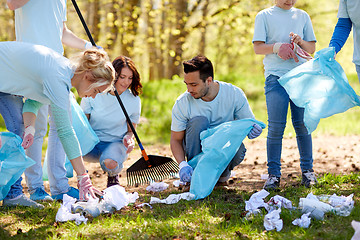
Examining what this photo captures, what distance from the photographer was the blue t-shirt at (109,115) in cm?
382

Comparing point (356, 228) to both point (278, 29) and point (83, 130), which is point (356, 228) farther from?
point (83, 130)

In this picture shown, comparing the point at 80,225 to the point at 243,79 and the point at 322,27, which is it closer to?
the point at 243,79

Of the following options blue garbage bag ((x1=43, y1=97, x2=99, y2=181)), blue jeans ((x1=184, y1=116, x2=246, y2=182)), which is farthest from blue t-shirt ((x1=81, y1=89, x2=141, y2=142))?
blue jeans ((x1=184, y1=116, x2=246, y2=182))

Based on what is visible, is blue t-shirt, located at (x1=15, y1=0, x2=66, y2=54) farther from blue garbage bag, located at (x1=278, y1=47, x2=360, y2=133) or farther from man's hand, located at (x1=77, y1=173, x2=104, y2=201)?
blue garbage bag, located at (x1=278, y1=47, x2=360, y2=133)

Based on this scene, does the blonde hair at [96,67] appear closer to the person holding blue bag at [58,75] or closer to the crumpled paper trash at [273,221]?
the person holding blue bag at [58,75]

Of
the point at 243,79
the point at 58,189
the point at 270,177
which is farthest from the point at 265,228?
the point at 243,79

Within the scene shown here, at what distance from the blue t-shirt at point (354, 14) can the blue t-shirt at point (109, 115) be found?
1.86 metres

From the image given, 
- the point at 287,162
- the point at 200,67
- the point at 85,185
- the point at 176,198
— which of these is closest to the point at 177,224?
the point at 176,198

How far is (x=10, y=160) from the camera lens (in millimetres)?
2922

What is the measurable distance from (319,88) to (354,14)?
600 mm

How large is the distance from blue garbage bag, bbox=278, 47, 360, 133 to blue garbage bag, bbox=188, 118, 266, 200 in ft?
1.38

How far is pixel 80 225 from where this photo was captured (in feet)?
8.79

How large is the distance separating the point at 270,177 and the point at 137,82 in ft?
4.61

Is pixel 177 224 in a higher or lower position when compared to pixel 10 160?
lower
